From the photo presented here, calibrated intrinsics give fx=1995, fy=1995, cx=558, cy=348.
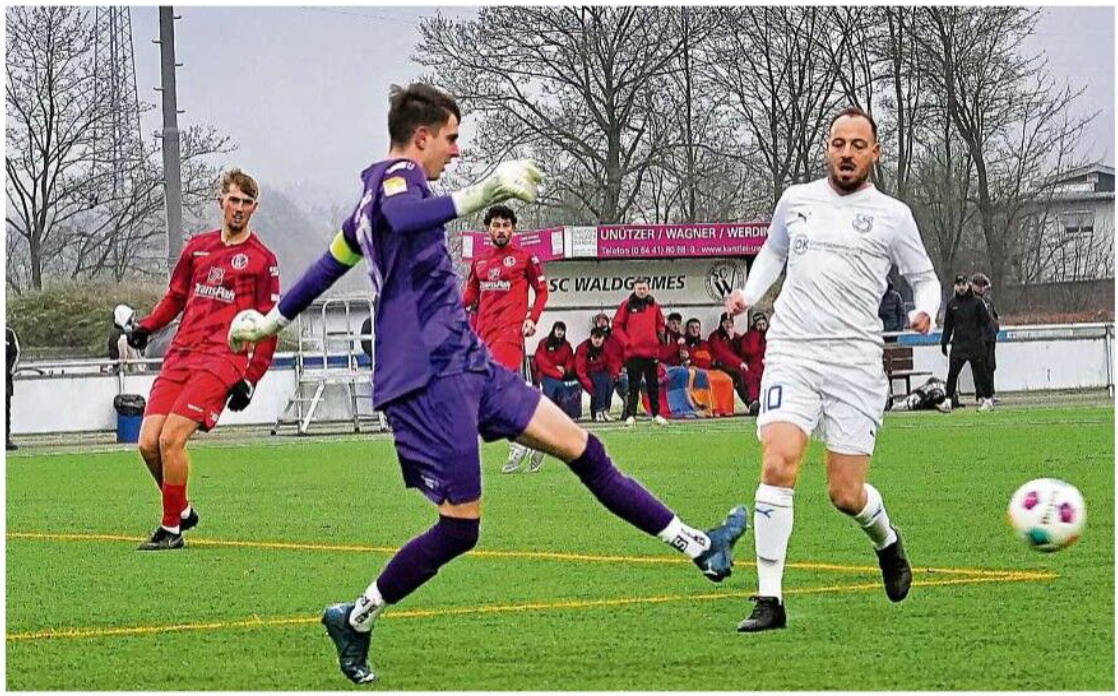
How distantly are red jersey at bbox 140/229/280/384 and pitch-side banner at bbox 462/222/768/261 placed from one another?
1842 centimetres

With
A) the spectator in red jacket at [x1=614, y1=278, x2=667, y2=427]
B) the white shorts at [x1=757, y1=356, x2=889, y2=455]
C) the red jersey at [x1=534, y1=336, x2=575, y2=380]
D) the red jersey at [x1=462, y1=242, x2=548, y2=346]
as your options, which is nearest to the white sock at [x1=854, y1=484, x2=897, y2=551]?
the white shorts at [x1=757, y1=356, x2=889, y2=455]

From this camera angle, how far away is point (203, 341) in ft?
37.5

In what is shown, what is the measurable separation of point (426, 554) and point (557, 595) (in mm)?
2011

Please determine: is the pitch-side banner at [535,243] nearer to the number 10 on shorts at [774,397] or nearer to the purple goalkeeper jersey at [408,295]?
the number 10 on shorts at [774,397]

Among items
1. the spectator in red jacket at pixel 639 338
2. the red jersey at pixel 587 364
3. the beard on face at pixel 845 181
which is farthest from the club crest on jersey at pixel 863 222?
the red jersey at pixel 587 364

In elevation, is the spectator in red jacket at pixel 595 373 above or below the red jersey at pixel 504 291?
below

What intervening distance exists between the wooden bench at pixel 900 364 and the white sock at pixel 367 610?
22890 mm

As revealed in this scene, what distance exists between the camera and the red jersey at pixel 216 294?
11375mm

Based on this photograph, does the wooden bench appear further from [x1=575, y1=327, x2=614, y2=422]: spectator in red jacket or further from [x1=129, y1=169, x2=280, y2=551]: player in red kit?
[x1=129, y1=169, x2=280, y2=551]: player in red kit

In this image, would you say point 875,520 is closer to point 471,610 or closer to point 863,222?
point 863,222

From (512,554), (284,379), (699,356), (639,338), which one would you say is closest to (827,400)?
(512,554)

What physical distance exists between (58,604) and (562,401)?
1831 centimetres

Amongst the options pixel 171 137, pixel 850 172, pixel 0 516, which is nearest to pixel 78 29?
pixel 171 137

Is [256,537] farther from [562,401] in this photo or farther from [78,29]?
[78,29]
